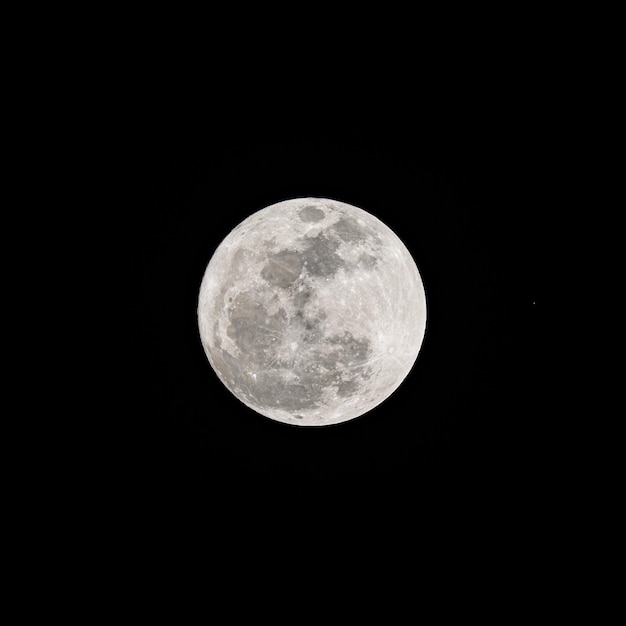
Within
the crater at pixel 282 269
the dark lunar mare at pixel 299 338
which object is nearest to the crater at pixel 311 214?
the dark lunar mare at pixel 299 338

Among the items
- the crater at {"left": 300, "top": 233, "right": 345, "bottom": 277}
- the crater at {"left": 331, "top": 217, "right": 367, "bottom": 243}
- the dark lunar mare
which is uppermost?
the crater at {"left": 331, "top": 217, "right": 367, "bottom": 243}

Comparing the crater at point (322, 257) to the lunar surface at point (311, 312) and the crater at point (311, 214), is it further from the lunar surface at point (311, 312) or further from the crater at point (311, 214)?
the crater at point (311, 214)

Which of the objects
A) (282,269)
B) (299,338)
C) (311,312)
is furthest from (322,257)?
(299,338)

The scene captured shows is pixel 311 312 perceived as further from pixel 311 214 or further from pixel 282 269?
→ pixel 311 214

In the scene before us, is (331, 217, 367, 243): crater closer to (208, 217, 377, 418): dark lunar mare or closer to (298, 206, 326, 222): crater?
(208, 217, 377, 418): dark lunar mare

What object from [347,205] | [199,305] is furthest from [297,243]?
[199,305]

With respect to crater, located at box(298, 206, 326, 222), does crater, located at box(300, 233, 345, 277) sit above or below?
below

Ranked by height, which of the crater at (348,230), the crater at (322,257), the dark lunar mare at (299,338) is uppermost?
the crater at (348,230)

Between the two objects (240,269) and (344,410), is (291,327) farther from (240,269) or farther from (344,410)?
(344,410)

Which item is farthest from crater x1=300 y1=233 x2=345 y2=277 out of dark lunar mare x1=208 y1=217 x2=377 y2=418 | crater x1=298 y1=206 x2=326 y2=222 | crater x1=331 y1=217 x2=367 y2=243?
crater x1=298 y1=206 x2=326 y2=222
